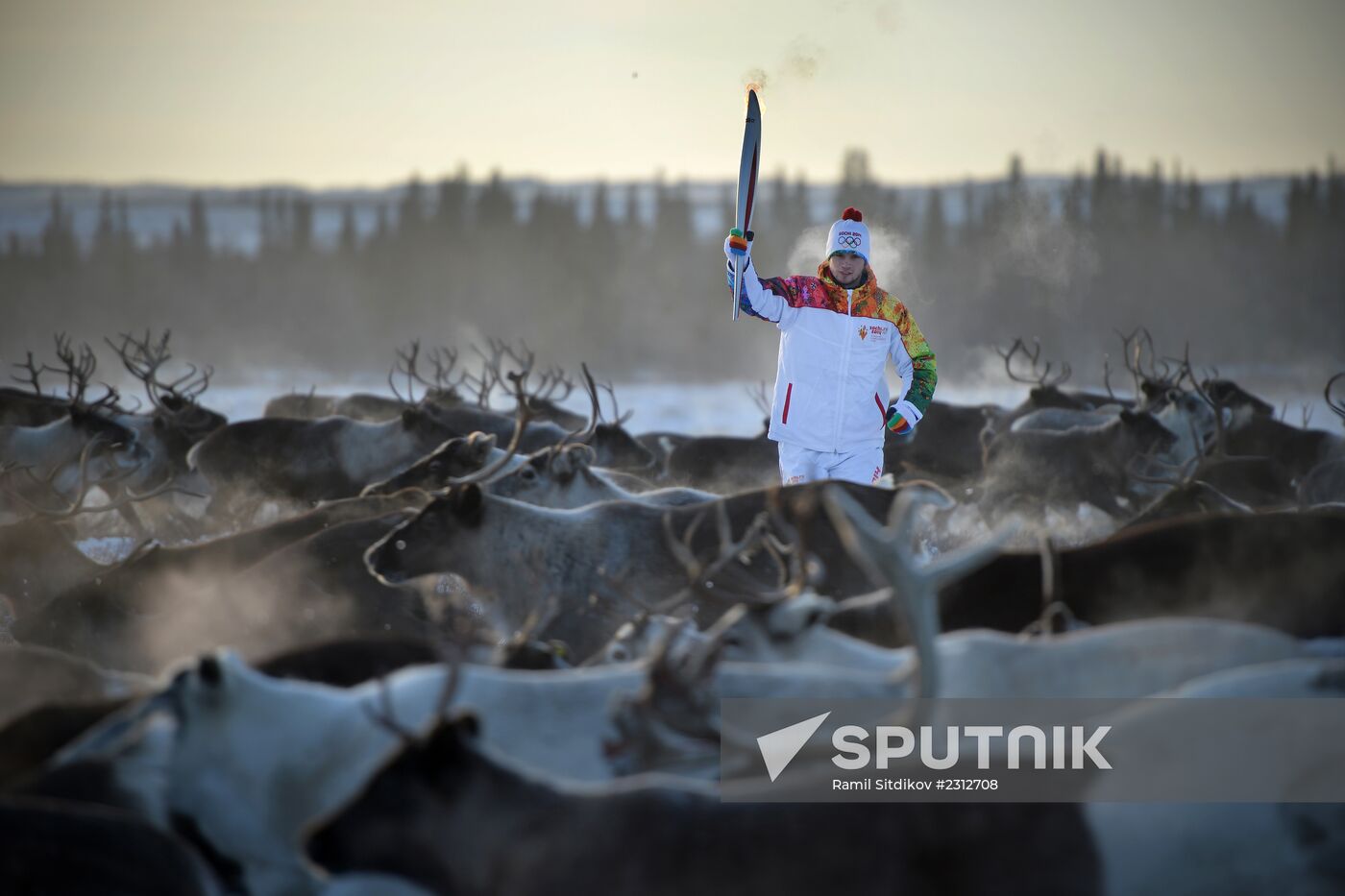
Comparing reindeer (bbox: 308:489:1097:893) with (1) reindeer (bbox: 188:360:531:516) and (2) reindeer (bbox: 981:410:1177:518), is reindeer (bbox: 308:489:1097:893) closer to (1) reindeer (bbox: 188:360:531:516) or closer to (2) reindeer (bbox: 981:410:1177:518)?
(2) reindeer (bbox: 981:410:1177:518)

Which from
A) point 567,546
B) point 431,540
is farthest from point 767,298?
point 431,540

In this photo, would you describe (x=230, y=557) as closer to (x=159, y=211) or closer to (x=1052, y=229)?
(x=1052, y=229)

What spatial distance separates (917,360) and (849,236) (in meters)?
0.79

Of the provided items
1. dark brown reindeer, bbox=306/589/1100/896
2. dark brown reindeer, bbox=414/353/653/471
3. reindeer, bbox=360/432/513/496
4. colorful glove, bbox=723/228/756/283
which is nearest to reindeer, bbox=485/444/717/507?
reindeer, bbox=360/432/513/496

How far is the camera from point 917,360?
621 centimetres

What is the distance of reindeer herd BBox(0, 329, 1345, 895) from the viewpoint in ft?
8.21

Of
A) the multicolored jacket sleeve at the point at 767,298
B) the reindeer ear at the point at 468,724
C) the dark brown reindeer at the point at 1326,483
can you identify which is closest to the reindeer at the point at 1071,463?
the dark brown reindeer at the point at 1326,483

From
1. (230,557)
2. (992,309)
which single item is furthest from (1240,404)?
(992,309)

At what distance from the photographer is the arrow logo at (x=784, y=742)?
9.37 ft

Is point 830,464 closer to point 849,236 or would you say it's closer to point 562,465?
point 849,236

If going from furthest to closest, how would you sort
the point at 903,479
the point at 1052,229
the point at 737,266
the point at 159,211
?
the point at 159,211 → the point at 1052,229 → the point at 903,479 → the point at 737,266

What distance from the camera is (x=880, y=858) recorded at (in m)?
2.44

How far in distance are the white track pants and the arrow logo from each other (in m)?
3.07

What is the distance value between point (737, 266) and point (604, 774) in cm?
326
